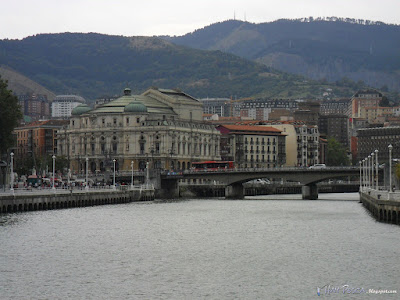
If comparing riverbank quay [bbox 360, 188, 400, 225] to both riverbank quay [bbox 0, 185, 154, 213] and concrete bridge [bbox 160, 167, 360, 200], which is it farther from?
concrete bridge [bbox 160, 167, 360, 200]

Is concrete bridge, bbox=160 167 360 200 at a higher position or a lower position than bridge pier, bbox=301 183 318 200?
higher

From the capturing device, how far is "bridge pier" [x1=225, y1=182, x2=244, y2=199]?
192950 mm

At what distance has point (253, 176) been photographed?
610 ft

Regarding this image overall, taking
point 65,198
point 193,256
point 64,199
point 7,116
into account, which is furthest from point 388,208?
point 7,116

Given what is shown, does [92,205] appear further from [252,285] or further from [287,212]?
[252,285]

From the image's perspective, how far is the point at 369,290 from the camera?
204 feet

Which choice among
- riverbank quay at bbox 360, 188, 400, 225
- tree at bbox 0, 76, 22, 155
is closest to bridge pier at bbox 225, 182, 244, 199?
tree at bbox 0, 76, 22, 155

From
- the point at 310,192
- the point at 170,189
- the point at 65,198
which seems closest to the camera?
the point at 65,198

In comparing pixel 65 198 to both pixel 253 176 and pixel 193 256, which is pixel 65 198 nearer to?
pixel 253 176

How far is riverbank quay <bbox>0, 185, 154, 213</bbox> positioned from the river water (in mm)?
2955

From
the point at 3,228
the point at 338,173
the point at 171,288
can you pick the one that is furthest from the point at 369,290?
the point at 338,173

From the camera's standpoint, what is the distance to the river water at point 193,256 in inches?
2498

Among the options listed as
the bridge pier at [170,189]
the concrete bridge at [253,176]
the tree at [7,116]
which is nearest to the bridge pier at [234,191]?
the concrete bridge at [253,176]

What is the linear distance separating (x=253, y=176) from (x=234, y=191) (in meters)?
9.32
